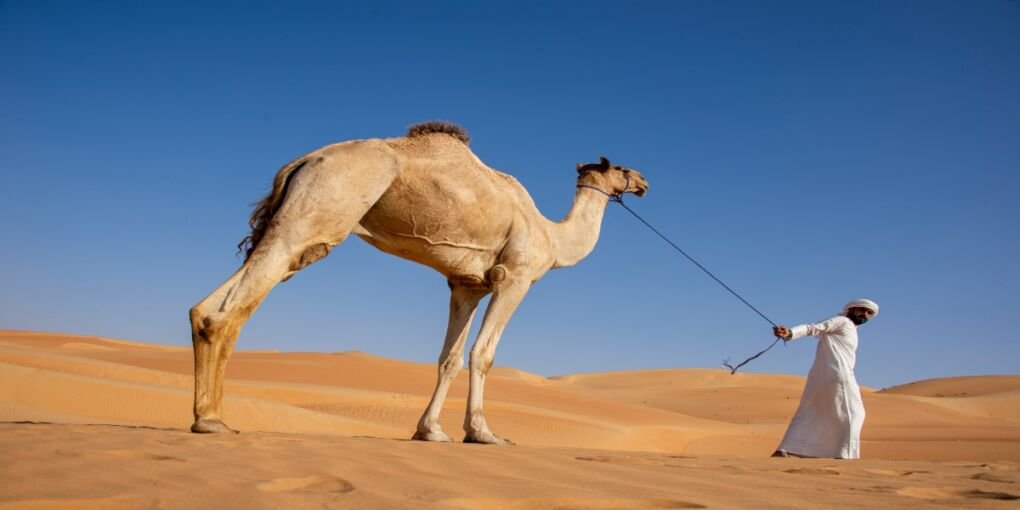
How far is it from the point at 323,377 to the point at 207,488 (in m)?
18.9

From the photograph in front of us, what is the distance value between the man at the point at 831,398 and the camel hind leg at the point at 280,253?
5322mm

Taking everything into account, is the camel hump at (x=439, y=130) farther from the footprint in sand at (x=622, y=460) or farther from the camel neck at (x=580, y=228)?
the footprint in sand at (x=622, y=460)

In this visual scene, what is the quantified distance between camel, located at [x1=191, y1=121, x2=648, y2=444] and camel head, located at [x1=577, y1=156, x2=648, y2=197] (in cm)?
89

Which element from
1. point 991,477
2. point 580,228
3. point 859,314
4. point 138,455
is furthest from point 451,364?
point 859,314

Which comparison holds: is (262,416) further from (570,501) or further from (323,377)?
(323,377)

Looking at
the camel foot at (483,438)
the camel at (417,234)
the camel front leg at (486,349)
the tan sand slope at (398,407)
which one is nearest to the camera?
the camel at (417,234)

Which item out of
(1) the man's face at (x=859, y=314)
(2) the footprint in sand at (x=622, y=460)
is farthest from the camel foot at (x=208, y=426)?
(1) the man's face at (x=859, y=314)

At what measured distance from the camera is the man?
9.38 metres

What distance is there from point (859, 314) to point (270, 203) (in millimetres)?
7349

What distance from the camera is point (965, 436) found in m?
17.3

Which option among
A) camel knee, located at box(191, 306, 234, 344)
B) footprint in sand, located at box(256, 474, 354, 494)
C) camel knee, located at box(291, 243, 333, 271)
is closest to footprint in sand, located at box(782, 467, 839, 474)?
footprint in sand, located at box(256, 474, 354, 494)

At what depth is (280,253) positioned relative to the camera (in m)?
6.25

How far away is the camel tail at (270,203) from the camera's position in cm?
670

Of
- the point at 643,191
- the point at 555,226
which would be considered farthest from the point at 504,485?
the point at 643,191
